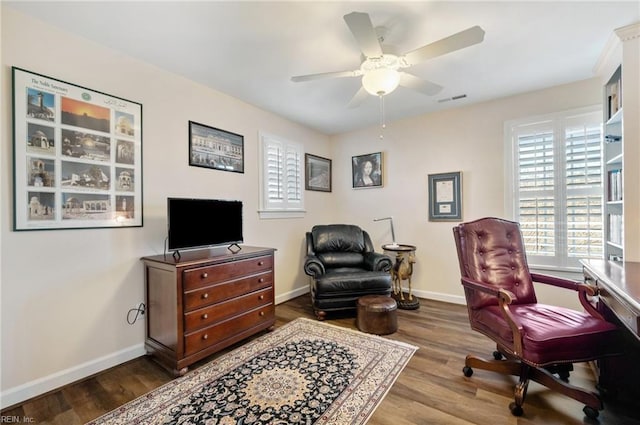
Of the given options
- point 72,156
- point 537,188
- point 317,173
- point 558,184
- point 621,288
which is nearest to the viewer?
point 621,288

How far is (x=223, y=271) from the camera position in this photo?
2.43 meters

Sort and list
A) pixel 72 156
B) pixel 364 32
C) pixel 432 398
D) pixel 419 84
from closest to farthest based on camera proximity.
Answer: pixel 364 32 → pixel 432 398 → pixel 72 156 → pixel 419 84

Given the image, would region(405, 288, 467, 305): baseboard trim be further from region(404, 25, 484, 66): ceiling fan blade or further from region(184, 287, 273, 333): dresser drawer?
region(404, 25, 484, 66): ceiling fan blade

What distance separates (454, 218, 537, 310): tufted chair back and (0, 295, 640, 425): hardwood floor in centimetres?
56

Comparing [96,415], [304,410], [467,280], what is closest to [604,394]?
[467,280]

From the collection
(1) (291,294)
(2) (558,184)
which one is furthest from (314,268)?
(2) (558,184)

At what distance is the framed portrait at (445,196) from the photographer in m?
3.66

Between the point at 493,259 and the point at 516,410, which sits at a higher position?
the point at 493,259

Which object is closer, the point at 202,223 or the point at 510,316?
the point at 510,316

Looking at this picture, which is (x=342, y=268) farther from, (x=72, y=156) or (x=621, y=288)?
(x=72, y=156)

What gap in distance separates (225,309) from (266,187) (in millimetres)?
1720

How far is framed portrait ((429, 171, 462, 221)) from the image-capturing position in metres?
3.66

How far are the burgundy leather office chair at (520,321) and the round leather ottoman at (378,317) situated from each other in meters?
0.80

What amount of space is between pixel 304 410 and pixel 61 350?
5.96ft
